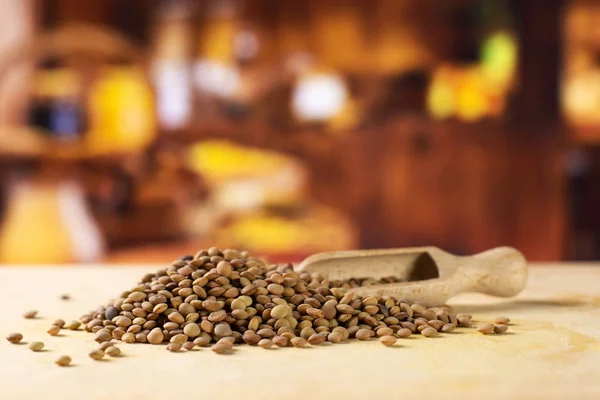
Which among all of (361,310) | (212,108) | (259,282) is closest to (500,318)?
(361,310)

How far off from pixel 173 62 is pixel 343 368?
11.0 ft

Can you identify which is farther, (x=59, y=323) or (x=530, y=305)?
(x=530, y=305)

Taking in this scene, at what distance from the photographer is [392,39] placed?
13.0 feet

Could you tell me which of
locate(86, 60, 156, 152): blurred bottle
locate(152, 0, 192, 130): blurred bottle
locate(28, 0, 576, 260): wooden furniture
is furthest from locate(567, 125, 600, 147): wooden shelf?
locate(86, 60, 156, 152): blurred bottle

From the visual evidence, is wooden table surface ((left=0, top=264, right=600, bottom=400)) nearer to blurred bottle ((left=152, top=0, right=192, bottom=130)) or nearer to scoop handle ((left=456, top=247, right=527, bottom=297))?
scoop handle ((left=456, top=247, right=527, bottom=297))

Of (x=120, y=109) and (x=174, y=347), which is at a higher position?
(x=120, y=109)

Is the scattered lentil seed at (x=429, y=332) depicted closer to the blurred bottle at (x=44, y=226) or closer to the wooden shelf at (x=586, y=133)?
the blurred bottle at (x=44, y=226)

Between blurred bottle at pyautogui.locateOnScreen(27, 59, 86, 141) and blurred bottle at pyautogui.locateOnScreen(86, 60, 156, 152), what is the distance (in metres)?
0.10

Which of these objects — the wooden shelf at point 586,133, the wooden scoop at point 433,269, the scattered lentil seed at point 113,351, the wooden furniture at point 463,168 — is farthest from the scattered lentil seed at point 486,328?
the wooden shelf at point 586,133

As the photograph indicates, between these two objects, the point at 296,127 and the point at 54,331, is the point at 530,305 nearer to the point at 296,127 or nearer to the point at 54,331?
the point at 54,331

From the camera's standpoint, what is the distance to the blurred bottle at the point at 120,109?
3562 millimetres

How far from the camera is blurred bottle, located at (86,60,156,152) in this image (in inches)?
140

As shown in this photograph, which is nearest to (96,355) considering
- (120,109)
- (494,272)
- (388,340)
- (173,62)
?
(388,340)

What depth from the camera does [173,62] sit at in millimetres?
3979
